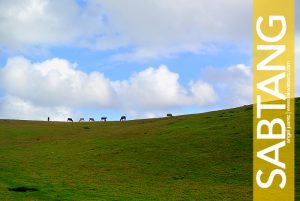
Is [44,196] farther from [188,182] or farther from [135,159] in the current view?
[135,159]

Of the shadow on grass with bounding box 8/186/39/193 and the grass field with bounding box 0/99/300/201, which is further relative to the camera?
the grass field with bounding box 0/99/300/201

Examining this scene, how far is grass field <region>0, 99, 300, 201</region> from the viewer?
33906 mm

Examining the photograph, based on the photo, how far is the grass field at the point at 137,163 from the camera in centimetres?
3391

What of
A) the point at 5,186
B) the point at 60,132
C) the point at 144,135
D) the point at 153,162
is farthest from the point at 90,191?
the point at 60,132

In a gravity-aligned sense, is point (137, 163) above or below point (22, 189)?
above

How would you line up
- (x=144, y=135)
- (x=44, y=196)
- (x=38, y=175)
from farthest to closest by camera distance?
1. (x=144, y=135)
2. (x=38, y=175)
3. (x=44, y=196)

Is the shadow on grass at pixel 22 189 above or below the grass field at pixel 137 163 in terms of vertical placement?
below

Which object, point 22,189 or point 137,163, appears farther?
point 137,163

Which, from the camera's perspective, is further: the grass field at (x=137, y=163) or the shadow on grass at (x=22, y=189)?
the grass field at (x=137, y=163)

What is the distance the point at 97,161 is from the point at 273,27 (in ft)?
73.0

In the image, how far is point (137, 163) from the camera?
45844 millimetres

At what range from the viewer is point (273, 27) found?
37250 mm

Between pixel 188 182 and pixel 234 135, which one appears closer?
pixel 188 182

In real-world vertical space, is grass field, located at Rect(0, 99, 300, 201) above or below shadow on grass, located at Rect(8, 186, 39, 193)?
above
